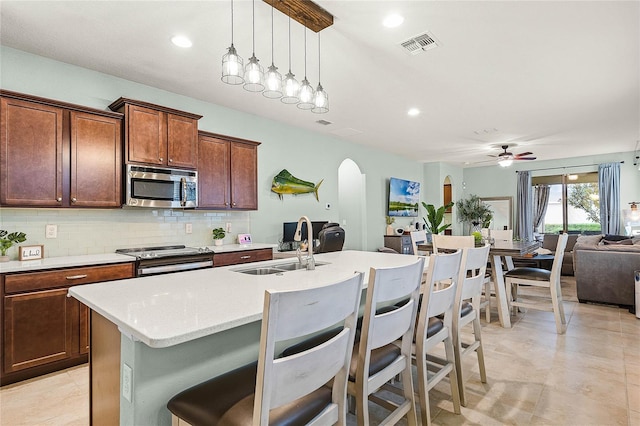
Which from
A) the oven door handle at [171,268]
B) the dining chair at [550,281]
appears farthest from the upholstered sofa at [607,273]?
the oven door handle at [171,268]

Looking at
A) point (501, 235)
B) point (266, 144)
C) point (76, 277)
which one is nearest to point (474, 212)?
point (501, 235)

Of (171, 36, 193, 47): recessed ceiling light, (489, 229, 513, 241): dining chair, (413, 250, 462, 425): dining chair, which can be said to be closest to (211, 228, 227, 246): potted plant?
(171, 36, 193, 47): recessed ceiling light

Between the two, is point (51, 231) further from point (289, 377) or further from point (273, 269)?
point (289, 377)

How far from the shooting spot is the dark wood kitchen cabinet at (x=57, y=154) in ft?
9.04

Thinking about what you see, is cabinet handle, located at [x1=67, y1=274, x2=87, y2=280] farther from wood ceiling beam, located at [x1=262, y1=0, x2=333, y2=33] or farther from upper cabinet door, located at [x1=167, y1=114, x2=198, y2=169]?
wood ceiling beam, located at [x1=262, y1=0, x2=333, y2=33]

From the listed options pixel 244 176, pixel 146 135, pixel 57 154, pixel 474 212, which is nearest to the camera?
pixel 57 154

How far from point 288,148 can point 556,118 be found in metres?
4.10

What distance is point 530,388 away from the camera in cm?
246

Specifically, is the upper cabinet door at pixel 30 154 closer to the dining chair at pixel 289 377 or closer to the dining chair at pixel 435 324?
the dining chair at pixel 289 377

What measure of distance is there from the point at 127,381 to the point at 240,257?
2.76m

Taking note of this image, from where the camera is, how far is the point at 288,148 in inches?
215

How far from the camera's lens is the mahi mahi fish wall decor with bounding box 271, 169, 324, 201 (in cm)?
A: 519

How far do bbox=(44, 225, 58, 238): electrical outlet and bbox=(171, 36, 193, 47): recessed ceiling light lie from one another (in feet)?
6.71

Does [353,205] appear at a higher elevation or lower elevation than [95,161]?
lower
